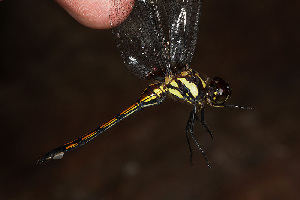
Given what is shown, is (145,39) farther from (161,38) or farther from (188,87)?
(188,87)

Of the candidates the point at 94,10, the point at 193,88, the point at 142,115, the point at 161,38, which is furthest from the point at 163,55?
the point at 142,115

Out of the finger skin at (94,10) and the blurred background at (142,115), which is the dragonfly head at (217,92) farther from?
the blurred background at (142,115)

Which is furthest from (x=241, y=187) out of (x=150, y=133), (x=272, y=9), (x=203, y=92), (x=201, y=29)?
(x=272, y=9)

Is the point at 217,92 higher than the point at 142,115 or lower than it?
lower

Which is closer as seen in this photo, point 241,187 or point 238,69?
point 241,187

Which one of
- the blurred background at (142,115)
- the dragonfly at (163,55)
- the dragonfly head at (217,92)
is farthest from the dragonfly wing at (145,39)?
the blurred background at (142,115)

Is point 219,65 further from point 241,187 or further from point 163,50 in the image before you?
point 163,50
